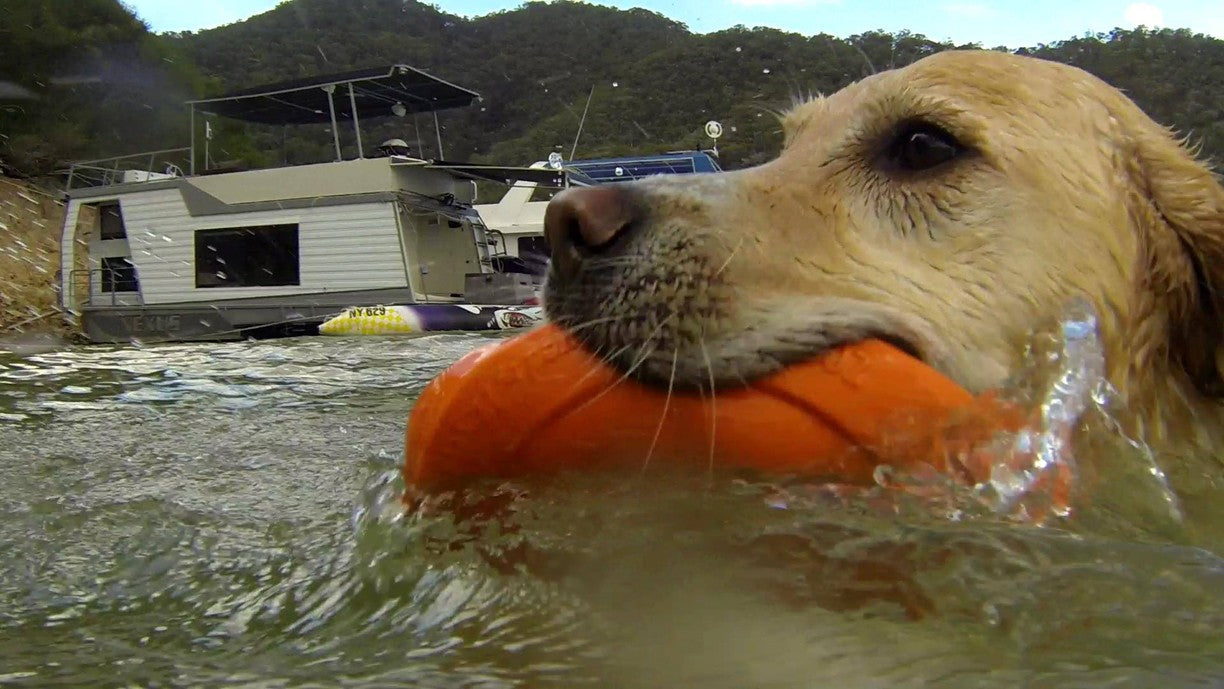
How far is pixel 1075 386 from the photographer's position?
2055mm

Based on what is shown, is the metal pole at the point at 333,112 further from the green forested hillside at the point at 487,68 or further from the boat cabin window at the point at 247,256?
the boat cabin window at the point at 247,256

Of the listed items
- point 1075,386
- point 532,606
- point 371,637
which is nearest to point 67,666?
point 371,637

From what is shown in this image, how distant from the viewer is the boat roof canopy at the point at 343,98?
1653cm

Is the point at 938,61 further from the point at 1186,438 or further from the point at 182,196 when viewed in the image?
the point at 182,196

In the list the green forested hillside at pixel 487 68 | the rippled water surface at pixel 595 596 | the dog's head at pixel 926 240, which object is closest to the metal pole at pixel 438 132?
the green forested hillside at pixel 487 68

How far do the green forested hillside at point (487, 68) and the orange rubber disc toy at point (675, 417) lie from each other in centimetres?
123

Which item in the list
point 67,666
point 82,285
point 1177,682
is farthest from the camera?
point 82,285

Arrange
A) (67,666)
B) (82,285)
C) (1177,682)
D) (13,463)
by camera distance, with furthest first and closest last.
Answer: (82,285) → (13,463) → (67,666) → (1177,682)

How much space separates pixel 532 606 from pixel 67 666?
662 mm

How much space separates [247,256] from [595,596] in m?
16.9

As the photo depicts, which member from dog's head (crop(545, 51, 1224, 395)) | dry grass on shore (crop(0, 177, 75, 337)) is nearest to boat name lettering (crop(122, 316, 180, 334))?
dry grass on shore (crop(0, 177, 75, 337))

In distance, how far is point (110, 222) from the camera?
18.8 m

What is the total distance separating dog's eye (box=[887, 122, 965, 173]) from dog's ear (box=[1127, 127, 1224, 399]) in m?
0.44

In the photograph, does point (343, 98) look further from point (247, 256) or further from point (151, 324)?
point (151, 324)
